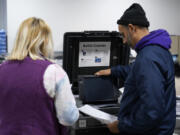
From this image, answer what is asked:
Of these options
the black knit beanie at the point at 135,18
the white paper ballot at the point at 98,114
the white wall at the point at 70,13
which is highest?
the white wall at the point at 70,13

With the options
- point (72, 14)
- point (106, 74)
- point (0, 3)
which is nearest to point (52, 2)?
point (72, 14)

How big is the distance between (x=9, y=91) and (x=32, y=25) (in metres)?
0.32

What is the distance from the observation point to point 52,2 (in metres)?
2.54

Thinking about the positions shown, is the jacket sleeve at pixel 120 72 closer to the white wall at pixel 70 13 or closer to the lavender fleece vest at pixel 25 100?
the lavender fleece vest at pixel 25 100

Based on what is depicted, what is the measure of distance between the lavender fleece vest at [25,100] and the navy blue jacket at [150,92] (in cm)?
38

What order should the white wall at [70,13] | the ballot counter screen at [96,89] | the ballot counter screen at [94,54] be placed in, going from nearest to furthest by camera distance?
the ballot counter screen at [96,89]
the ballot counter screen at [94,54]
the white wall at [70,13]

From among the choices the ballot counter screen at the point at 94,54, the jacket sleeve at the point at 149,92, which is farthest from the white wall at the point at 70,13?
the jacket sleeve at the point at 149,92

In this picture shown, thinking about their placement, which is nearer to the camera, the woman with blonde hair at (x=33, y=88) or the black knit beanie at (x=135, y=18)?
the woman with blonde hair at (x=33, y=88)

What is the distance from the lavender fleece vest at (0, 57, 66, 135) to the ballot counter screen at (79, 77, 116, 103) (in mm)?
513

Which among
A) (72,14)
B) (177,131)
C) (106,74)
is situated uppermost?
(72,14)

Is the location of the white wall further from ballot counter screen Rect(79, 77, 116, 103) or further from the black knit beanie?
the black knit beanie

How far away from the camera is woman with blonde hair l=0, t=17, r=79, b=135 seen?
1.08 meters

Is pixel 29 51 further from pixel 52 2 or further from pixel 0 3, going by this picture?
pixel 0 3

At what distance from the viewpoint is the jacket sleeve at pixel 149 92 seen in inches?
42.1
